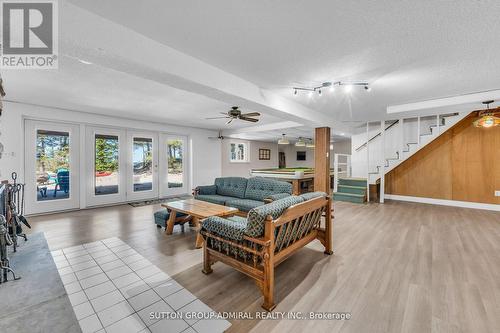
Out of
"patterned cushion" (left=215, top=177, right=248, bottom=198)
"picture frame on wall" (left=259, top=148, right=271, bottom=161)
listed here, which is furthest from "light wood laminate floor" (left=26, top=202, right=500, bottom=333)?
"picture frame on wall" (left=259, top=148, right=271, bottom=161)

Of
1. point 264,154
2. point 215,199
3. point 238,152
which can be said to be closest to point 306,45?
point 215,199

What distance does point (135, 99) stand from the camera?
425 centimetres

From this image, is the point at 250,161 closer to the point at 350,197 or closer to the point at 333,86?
the point at 350,197

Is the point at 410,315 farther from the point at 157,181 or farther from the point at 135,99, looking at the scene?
the point at 157,181

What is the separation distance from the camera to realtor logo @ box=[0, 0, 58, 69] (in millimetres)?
1643

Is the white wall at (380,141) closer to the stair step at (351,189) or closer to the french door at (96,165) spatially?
the stair step at (351,189)

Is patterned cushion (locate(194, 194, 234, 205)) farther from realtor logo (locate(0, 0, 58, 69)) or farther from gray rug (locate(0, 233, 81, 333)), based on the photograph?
realtor logo (locate(0, 0, 58, 69))

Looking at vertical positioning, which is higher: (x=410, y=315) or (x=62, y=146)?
(x=62, y=146)

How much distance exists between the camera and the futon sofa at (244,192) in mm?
4332

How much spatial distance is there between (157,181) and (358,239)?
5.97 metres

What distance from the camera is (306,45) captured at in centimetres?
228

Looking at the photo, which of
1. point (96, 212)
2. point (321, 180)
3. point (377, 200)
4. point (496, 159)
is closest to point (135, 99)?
point (96, 212)

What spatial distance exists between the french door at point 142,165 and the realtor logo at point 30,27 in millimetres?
4250

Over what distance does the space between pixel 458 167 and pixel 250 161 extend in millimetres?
7435
